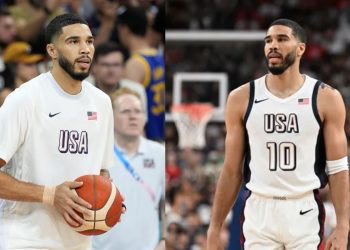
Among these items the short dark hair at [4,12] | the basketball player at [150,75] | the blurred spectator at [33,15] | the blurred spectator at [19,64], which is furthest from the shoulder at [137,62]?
the short dark hair at [4,12]

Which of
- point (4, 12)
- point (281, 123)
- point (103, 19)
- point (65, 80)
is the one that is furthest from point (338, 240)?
point (4, 12)

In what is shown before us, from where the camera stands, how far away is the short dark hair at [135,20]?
33.0 ft

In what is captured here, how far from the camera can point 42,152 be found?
4.75 metres

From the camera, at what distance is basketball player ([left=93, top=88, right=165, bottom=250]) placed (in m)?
6.96

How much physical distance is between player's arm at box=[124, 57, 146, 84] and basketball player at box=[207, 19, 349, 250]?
367cm

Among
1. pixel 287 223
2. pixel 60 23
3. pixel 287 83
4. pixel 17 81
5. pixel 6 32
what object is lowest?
pixel 287 223

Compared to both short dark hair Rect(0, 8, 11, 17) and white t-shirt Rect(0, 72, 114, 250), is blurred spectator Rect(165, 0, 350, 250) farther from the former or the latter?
white t-shirt Rect(0, 72, 114, 250)

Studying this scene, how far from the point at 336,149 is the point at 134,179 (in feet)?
8.11

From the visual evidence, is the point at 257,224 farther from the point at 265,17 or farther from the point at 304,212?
the point at 265,17

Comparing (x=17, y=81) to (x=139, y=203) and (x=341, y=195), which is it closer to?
(x=139, y=203)

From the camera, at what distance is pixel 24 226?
4.73 metres

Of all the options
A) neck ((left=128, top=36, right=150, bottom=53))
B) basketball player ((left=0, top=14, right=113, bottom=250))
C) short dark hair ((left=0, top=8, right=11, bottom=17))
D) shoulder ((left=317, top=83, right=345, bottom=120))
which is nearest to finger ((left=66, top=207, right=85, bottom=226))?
basketball player ((left=0, top=14, right=113, bottom=250))

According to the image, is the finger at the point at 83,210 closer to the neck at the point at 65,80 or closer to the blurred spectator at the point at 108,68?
the neck at the point at 65,80

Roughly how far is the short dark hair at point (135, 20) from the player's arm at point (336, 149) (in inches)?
195
